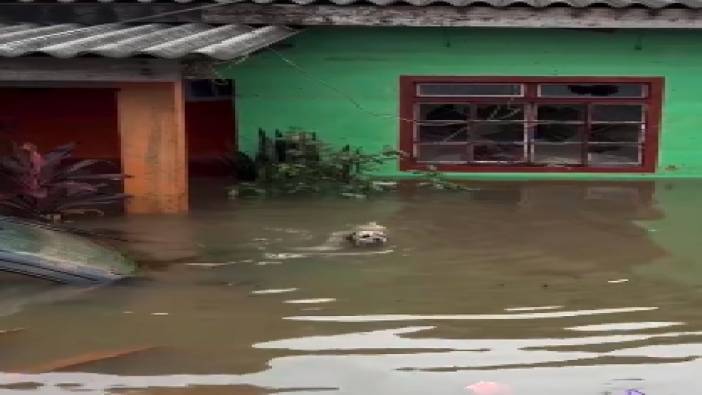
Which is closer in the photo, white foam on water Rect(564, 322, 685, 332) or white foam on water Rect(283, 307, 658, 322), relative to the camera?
white foam on water Rect(564, 322, 685, 332)

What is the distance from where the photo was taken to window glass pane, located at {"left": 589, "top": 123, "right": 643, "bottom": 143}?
11.2 metres

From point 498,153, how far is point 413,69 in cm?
147

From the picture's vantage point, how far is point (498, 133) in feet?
37.0

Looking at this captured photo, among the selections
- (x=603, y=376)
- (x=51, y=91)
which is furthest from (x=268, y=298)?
(x=51, y=91)

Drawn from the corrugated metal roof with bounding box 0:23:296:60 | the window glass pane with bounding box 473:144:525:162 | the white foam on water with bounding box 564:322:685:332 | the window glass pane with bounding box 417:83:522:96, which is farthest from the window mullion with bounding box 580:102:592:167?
the white foam on water with bounding box 564:322:685:332

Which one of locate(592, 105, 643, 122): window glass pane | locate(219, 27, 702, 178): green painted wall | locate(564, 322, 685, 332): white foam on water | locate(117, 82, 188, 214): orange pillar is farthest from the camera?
locate(592, 105, 643, 122): window glass pane

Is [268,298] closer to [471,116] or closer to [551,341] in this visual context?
[551,341]

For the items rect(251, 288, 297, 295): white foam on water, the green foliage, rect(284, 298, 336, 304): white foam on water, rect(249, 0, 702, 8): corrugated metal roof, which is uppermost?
rect(249, 0, 702, 8): corrugated metal roof

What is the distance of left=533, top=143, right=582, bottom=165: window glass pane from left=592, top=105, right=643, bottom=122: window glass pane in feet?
1.41

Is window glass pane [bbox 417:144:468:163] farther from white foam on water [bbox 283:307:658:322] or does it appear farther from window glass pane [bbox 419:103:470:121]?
white foam on water [bbox 283:307:658:322]

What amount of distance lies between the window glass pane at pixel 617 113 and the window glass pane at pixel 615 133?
0.24 feet

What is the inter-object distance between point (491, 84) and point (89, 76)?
4834 mm

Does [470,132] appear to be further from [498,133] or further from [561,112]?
[561,112]

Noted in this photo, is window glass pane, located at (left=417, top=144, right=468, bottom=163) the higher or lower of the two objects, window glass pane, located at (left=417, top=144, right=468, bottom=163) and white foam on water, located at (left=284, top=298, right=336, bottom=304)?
the higher
